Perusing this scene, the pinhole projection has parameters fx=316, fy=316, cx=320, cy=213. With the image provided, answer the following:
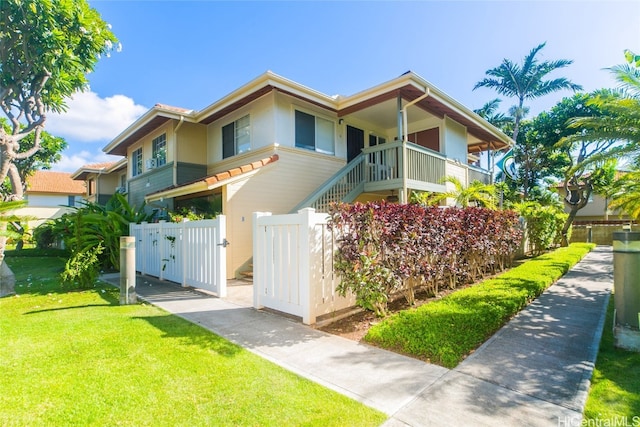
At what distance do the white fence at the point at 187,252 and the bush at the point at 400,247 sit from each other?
3054 mm

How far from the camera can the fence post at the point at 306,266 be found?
4.78 metres

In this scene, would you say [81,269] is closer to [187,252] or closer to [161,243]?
[161,243]

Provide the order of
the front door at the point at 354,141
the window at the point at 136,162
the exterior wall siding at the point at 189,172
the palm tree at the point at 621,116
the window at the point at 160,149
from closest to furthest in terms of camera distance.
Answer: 1. the palm tree at the point at 621,116
2. the exterior wall siding at the point at 189,172
3. the front door at the point at 354,141
4. the window at the point at 160,149
5. the window at the point at 136,162

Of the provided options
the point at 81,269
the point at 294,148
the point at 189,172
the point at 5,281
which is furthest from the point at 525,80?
the point at 5,281

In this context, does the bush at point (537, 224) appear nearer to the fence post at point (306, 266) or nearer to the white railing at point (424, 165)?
the white railing at point (424, 165)

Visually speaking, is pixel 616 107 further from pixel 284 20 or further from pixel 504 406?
pixel 284 20

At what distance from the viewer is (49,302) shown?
6383 mm

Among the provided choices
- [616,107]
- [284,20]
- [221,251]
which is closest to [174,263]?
[221,251]

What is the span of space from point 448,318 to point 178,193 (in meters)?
9.04

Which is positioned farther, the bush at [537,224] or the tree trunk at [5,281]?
the bush at [537,224]

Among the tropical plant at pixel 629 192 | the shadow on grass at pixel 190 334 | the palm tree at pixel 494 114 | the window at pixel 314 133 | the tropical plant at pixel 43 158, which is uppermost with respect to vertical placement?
the palm tree at pixel 494 114

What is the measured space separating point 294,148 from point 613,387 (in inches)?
368

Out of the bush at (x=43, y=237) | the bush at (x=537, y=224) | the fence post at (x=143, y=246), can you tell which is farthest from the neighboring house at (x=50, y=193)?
the bush at (x=537, y=224)

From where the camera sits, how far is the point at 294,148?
10688 mm
